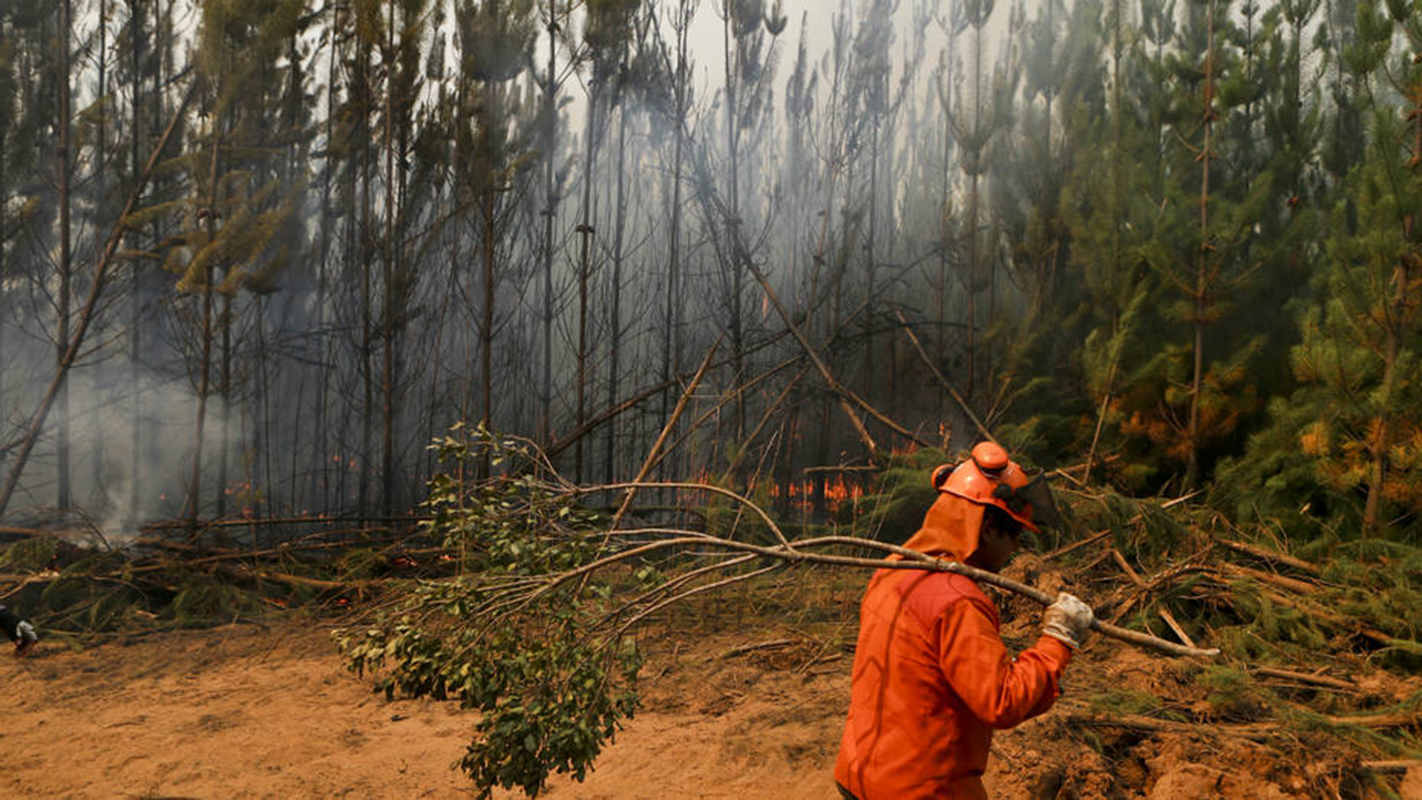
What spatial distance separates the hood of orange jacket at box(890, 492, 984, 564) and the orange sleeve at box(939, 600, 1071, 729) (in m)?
0.19

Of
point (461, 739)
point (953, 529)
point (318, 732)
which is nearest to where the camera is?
point (953, 529)

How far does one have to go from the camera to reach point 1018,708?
7.09 ft

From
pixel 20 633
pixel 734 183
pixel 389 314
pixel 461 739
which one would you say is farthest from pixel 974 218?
pixel 20 633

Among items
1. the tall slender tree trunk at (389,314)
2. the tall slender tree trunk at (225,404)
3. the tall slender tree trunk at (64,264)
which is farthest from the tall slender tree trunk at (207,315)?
the tall slender tree trunk at (389,314)

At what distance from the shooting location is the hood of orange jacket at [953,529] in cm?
248

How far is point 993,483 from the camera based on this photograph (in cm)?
247

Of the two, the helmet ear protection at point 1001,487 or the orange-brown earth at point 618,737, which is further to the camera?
the orange-brown earth at point 618,737

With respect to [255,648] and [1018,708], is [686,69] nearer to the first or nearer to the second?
[255,648]

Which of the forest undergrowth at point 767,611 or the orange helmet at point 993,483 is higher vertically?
the orange helmet at point 993,483

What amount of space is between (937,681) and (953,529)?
1.36ft

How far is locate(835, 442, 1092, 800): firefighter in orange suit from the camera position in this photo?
7.34 feet

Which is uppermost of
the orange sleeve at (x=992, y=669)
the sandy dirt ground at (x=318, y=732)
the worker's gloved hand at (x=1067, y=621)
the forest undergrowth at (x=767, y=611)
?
the worker's gloved hand at (x=1067, y=621)

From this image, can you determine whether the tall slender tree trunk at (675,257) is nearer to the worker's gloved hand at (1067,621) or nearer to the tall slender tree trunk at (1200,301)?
the tall slender tree trunk at (1200,301)

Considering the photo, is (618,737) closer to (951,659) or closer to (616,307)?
(951,659)
